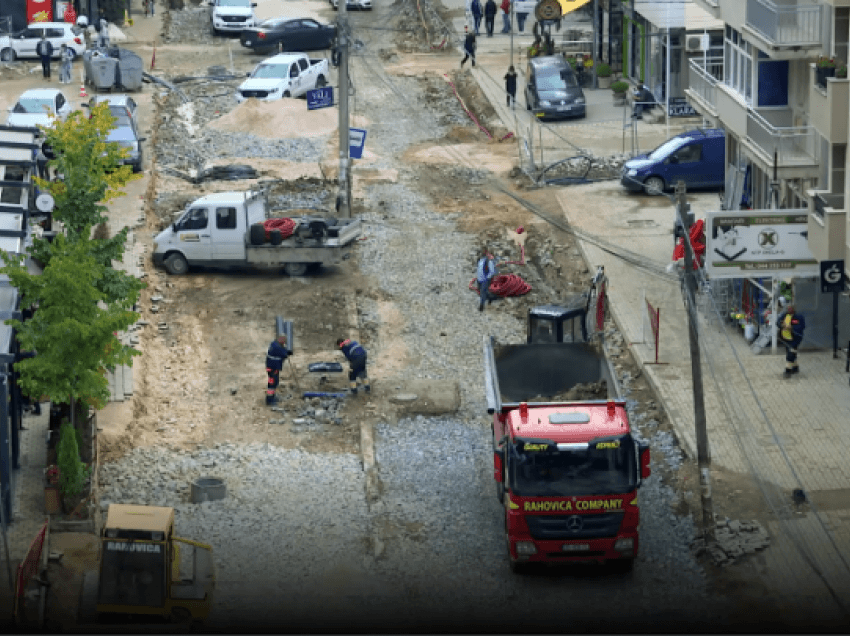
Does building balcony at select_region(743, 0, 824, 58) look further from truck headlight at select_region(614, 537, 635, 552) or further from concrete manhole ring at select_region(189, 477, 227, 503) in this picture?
concrete manhole ring at select_region(189, 477, 227, 503)

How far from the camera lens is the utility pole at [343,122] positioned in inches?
1563

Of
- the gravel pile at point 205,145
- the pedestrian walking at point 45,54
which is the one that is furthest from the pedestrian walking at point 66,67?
the gravel pile at point 205,145

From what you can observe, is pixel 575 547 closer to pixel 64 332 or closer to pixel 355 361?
pixel 64 332

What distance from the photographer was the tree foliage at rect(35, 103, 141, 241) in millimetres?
28391

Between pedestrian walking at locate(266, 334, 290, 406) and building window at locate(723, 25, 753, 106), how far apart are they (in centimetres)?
1018

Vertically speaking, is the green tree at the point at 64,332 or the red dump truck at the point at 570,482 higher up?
the green tree at the point at 64,332

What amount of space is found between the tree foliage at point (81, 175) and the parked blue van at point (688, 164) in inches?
590

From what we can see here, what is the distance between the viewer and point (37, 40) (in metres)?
61.4

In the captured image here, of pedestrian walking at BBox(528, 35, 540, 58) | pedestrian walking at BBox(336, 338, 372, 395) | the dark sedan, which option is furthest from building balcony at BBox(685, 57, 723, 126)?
the dark sedan

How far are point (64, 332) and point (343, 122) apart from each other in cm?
1725

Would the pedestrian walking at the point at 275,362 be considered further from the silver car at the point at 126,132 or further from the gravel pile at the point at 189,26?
the gravel pile at the point at 189,26

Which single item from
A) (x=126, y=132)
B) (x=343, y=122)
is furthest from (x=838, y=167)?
(x=126, y=132)

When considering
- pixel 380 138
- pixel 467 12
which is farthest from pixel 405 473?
pixel 467 12

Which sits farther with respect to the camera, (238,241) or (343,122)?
(343,122)
